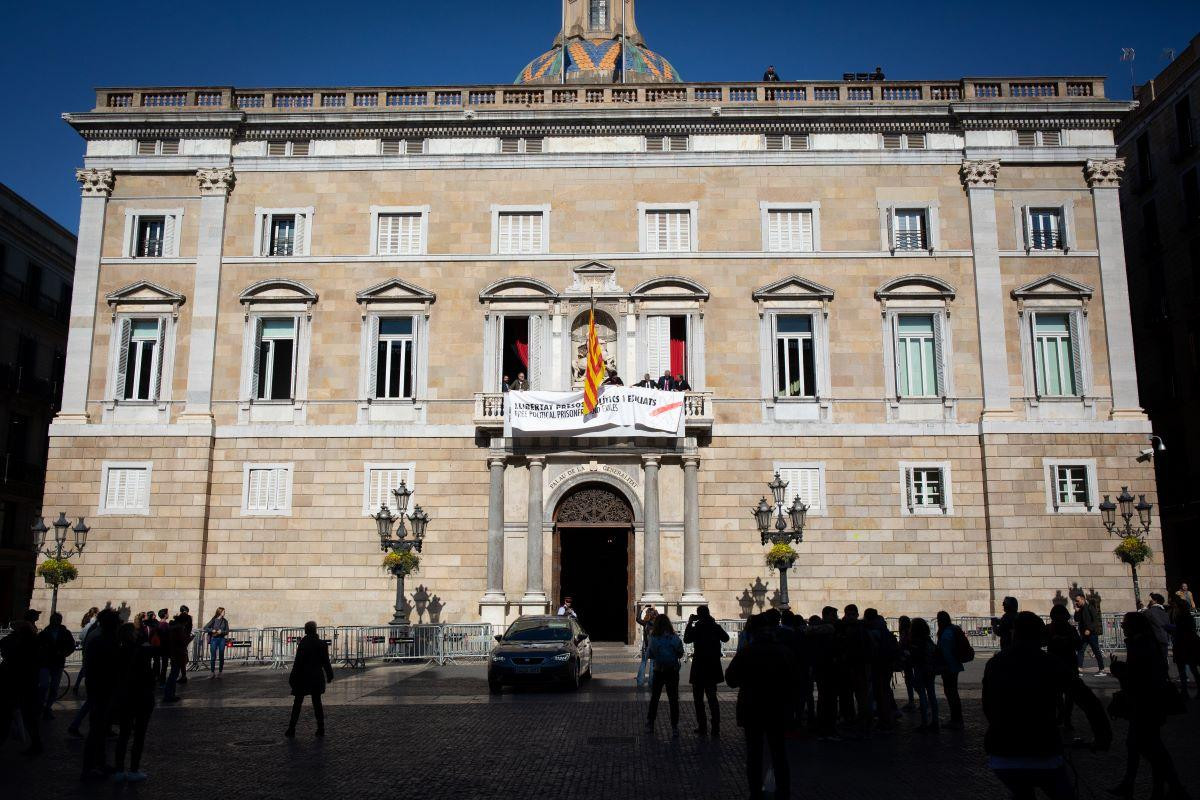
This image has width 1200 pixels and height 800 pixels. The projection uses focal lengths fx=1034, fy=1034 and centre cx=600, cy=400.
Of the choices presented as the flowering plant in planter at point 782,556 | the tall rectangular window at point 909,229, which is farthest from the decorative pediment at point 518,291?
the tall rectangular window at point 909,229

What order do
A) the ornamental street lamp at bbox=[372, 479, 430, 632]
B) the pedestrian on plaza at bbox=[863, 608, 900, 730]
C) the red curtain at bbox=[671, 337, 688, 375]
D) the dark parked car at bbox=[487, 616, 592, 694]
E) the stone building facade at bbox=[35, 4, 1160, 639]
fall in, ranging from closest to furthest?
1. the pedestrian on plaza at bbox=[863, 608, 900, 730]
2. the dark parked car at bbox=[487, 616, 592, 694]
3. the ornamental street lamp at bbox=[372, 479, 430, 632]
4. the stone building facade at bbox=[35, 4, 1160, 639]
5. the red curtain at bbox=[671, 337, 688, 375]

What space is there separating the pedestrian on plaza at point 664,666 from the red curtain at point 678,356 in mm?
15876

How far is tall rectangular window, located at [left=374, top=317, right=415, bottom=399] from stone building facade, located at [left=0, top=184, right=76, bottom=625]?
61.3 ft

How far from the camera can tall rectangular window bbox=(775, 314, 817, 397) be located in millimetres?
31188

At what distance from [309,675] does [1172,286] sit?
118 ft

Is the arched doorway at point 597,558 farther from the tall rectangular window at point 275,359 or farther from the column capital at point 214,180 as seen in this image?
the column capital at point 214,180

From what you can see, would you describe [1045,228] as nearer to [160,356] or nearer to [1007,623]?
[1007,623]

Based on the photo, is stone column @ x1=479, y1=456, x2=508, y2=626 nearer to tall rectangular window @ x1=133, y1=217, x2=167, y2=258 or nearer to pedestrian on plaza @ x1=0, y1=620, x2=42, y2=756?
tall rectangular window @ x1=133, y1=217, x2=167, y2=258

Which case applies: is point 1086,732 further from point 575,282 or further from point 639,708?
point 575,282

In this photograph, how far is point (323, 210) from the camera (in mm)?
32531

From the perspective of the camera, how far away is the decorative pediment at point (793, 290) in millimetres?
31312

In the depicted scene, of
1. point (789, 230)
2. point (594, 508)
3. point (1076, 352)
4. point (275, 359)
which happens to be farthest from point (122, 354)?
point (1076, 352)

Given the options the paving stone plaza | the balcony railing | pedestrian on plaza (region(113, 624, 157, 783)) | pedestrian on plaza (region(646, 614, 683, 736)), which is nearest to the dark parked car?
the paving stone plaza

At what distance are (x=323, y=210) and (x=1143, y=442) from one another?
25.6m
